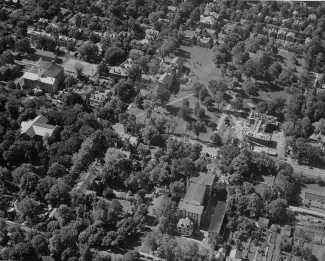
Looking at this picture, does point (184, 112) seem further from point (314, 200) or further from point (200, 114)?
point (314, 200)

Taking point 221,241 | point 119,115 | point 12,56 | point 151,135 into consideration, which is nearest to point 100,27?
point 12,56

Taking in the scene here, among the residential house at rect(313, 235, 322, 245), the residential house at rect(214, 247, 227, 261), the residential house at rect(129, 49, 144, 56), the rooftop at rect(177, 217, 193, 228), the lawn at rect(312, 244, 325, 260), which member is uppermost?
the residential house at rect(129, 49, 144, 56)

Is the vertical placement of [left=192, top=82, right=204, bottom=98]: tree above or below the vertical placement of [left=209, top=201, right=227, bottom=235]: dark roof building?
above

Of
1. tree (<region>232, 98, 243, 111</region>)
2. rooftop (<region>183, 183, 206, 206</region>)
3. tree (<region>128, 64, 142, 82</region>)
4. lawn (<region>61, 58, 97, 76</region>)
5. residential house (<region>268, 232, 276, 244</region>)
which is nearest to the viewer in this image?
residential house (<region>268, 232, 276, 244</region>)

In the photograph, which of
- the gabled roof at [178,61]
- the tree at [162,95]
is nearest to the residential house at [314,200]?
the tree at [162,95]

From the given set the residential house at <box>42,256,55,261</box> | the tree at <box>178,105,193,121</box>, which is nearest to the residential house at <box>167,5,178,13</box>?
the tree at <box>178,105,193,121</box>

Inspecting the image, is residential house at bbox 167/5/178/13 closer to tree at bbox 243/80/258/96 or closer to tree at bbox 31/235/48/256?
tree at bbox 243/80/258/96

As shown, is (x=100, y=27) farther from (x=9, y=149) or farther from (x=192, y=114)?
(x=9, y=149)
